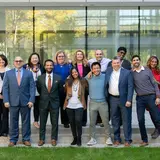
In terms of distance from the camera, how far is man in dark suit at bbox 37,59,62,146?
8570 millimetres

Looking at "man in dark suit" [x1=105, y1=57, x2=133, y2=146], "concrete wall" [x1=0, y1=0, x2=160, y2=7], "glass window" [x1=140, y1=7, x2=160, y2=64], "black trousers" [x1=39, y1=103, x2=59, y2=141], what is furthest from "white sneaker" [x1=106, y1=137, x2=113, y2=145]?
"glass window" [x1=140, y1=7, x2=160, y2=64]

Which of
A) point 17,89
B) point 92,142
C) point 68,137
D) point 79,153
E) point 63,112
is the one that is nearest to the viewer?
point 79,153

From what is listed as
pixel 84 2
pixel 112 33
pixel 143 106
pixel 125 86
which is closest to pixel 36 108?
pixel 125 86

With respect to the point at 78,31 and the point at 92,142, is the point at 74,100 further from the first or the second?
the point at 78,31

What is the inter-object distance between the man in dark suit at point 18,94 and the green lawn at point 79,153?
24.3 inches

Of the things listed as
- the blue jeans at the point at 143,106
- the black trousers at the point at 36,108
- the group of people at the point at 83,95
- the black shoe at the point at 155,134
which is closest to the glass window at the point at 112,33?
the black trousers at the point at 36,108

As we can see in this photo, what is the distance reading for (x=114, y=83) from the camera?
8.50 meters

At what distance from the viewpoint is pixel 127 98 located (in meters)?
8.43

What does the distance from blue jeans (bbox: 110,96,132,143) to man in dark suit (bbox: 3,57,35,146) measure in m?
1.76

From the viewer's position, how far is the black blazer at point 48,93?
8.57 m

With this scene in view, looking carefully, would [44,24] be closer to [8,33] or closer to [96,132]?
[8,33]

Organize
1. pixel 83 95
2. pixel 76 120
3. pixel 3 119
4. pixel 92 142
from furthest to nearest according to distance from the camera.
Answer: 1. pixel 3 119
2. pixel 92 142
3. pixel 83 95
4. pixel 76 120

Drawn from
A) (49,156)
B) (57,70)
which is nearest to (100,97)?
(57,70)

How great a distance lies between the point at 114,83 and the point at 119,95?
0.92 ft
